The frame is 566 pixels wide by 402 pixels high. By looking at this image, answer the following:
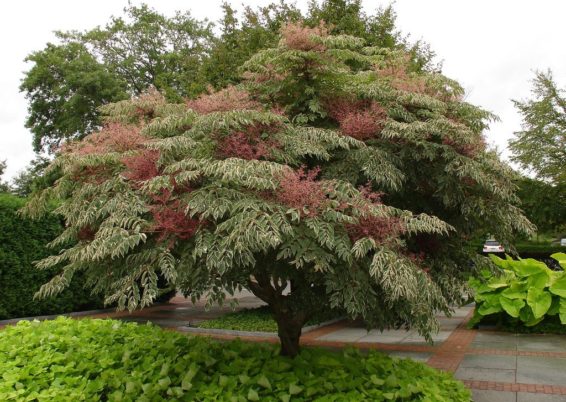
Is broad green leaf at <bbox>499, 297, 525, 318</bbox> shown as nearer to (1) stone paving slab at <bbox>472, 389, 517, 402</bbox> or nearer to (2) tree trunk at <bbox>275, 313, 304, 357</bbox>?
(1) stone paving slab at <bbox>472, 389, 517, 402</bbox>

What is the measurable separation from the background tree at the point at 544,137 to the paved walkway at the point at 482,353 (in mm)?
13430

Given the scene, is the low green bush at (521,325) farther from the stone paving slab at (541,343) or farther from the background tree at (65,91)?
the background tree at (65,91)

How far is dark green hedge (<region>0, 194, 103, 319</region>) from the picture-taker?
10617 millimetres

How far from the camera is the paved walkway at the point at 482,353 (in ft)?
19.0

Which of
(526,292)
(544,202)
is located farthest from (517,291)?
(544,202)

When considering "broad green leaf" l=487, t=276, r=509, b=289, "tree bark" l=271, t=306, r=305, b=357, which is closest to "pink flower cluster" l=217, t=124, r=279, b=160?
"tree bark" l=271, t=306, r=305, b=357

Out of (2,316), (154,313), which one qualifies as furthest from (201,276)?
(154,313)

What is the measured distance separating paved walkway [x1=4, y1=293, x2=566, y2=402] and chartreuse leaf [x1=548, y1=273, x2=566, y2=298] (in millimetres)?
782

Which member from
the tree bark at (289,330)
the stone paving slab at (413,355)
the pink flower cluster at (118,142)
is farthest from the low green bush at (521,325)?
the pink flower cluster at (118,142)

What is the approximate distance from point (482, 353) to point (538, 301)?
5.26 feet

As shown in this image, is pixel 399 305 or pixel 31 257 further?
pixel 31 257

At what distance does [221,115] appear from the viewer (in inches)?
152

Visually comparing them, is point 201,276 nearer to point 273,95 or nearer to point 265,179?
point 265,179

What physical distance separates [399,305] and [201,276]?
5.23ft
